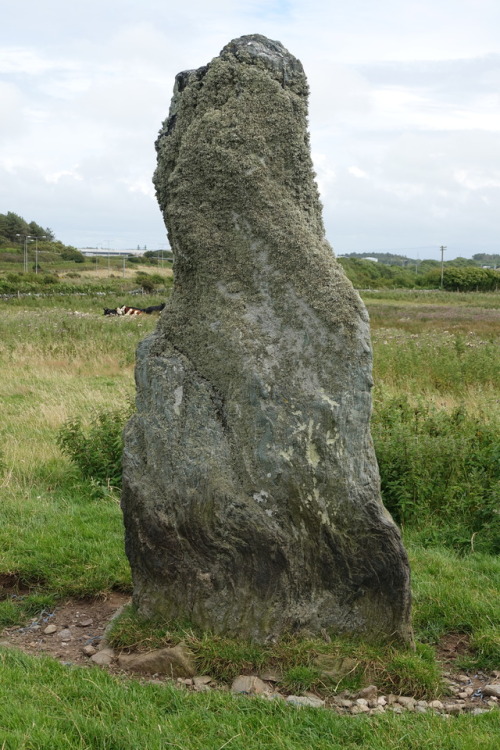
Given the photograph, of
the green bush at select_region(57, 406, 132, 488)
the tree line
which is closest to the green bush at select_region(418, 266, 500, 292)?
the tree line

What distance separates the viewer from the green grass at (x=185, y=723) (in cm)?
411

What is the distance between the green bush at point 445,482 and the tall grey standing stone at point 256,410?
2767 millimetres

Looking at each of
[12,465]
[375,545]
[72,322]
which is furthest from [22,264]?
[375,545]

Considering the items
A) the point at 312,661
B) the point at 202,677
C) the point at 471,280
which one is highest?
the point at 471,280

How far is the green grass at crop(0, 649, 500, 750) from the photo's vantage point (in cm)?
411

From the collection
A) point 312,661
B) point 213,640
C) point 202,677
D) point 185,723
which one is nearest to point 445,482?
point 312,661

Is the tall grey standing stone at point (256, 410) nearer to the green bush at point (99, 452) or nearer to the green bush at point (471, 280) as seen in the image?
the green bush at point (99, 452)

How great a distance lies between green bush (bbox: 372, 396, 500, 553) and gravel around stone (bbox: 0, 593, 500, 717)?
8.50ft

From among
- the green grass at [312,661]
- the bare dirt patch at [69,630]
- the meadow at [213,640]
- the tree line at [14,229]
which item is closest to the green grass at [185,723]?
the meadow at [213,640]

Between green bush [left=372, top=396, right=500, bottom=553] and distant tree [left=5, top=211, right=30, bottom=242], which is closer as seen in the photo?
green bush [left=372, top=396, right=500, bottom=553]

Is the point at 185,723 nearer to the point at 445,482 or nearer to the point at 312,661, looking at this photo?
the point at 312,661

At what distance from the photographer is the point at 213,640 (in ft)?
16.9

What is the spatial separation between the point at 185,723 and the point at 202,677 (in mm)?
628

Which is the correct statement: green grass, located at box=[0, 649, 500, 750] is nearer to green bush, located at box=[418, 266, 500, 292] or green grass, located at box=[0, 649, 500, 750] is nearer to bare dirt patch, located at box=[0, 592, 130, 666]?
bare dirt patch, located at box=[0, 592, 130, 666]
